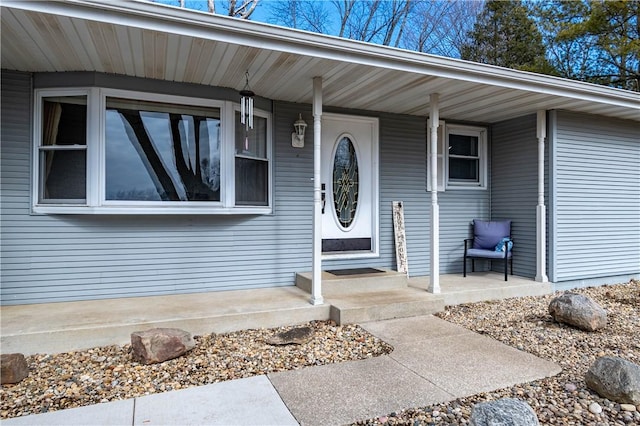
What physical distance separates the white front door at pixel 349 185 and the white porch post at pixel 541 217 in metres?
2.24

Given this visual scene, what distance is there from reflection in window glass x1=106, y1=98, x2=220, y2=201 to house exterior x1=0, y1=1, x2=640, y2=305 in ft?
0.05

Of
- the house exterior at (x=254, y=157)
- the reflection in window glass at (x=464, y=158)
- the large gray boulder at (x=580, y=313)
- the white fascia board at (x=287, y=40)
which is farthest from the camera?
the reflection in window glass at (x=464, y=158)

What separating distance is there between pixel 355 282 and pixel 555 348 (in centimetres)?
213

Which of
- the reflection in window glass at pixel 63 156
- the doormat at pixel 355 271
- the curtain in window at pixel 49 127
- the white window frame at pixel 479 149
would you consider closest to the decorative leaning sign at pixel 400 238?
the doormat at pixel 355 271

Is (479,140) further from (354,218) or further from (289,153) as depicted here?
(289,153)

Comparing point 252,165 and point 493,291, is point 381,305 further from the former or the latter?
point 252,165

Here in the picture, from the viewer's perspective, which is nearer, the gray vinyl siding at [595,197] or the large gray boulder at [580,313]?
the large gray boulder at [580,313]

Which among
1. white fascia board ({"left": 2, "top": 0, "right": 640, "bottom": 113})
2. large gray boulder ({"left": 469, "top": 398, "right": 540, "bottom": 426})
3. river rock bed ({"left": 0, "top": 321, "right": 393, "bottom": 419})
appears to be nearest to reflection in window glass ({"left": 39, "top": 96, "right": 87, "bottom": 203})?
white fascia board ({"left": 2, "top": 0, "right": 640, "bottom": 113})

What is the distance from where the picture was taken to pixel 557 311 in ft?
13.2

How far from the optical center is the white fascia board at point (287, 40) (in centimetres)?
284

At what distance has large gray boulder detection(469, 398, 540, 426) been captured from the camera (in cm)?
190

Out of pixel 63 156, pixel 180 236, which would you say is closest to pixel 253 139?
pixel 180 236

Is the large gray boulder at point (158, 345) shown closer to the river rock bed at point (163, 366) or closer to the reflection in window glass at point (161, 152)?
the river rock bed at point (163, 366)

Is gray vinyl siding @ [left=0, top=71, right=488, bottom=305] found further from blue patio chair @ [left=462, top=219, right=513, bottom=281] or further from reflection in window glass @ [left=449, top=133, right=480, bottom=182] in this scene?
reflection in window glass @ [left=449, top=133, right=480, bottom=182]
